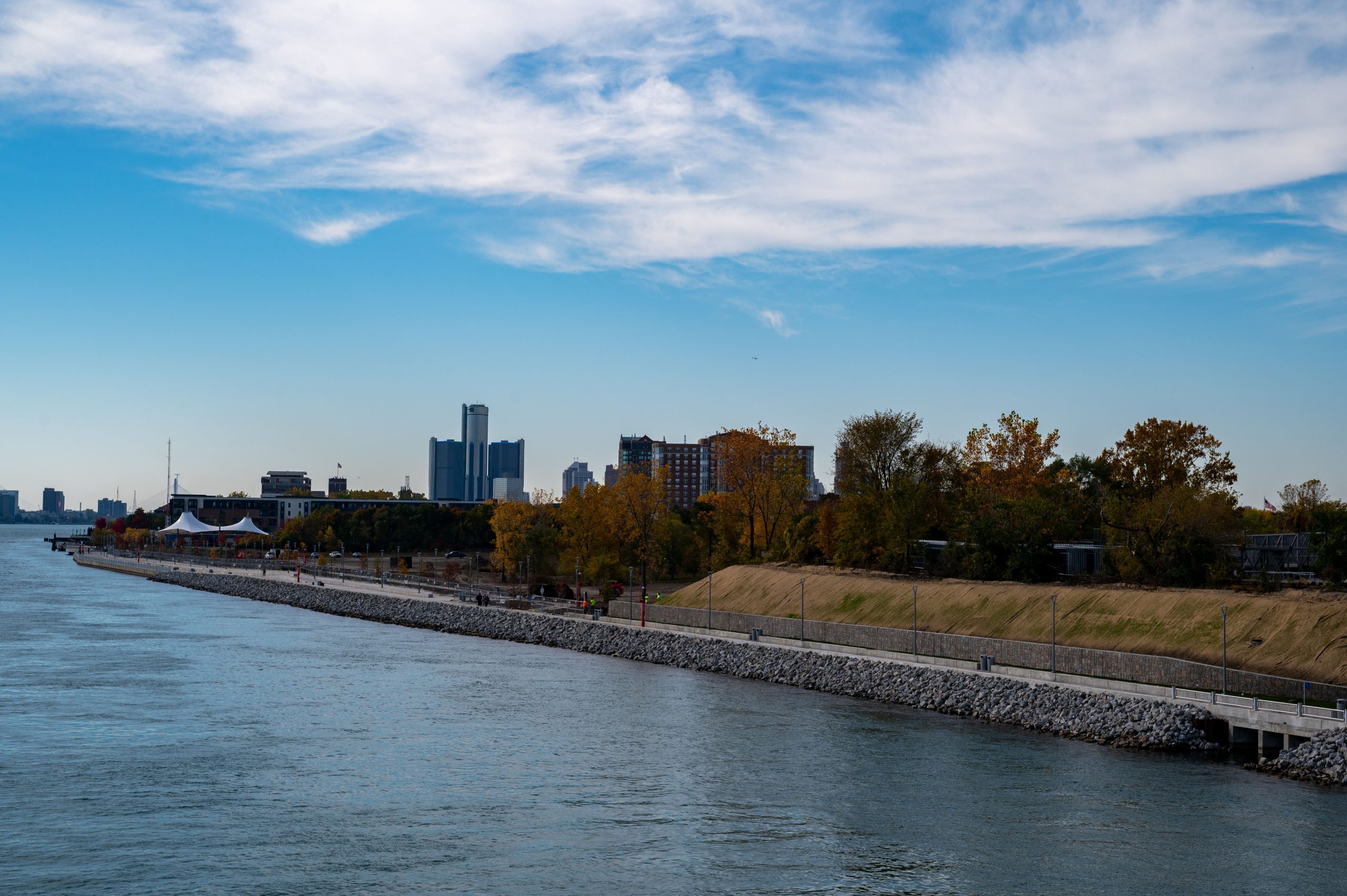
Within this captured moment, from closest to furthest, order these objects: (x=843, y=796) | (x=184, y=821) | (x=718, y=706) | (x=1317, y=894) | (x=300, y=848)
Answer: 1. (x=1317, y=894)
2. (x=300, y=848)
3. (x=184, y=821)
4. (x=843, y=796)
5. (x=718, y=706)

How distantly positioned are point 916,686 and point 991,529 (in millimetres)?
22129

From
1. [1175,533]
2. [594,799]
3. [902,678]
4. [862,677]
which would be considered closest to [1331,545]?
[1175,533]

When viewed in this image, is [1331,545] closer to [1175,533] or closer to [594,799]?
[1175,533]

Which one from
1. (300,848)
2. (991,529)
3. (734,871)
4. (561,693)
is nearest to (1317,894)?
(734,871)

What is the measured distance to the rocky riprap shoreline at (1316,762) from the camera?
38281 millimetres

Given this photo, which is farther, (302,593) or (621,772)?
(302,593)

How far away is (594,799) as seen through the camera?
120 ft

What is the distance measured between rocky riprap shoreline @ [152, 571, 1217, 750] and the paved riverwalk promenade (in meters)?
0.06

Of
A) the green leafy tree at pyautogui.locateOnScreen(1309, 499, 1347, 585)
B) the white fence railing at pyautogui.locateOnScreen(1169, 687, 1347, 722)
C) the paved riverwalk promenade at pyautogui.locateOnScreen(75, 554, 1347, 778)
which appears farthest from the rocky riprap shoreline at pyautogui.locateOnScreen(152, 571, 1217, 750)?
the green leafy tree at pyautogui.locateOnScreen(1309, 499, 1347, 585)

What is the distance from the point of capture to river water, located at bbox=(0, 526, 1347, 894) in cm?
2919

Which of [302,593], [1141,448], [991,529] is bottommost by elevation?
[302,593]

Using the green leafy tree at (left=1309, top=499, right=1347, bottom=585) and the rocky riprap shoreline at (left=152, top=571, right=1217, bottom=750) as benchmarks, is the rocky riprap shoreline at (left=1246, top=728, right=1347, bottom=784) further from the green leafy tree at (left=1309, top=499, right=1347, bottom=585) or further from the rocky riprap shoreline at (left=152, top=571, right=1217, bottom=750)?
the green leafy tree at (left=1309, top=499, right=1347, bottom=585)

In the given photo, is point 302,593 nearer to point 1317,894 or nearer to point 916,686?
point 916,686

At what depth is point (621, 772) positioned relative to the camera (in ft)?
132
